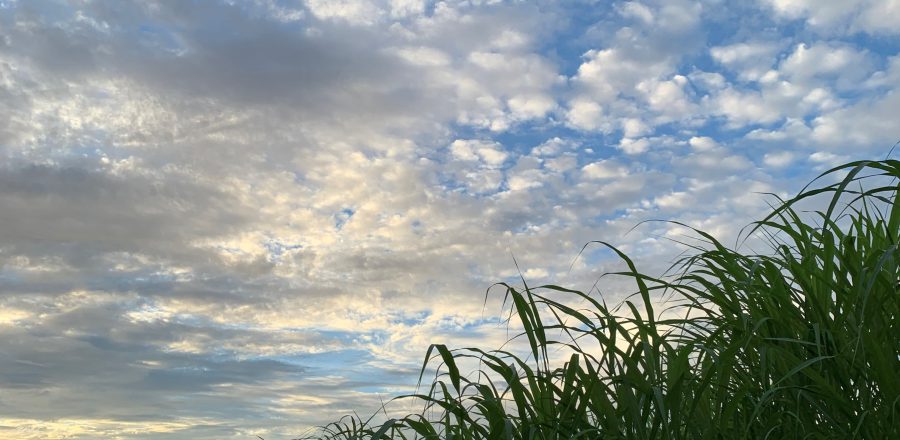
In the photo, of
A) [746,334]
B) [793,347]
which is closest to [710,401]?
[793,347]

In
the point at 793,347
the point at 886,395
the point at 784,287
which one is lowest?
the point at 886,395

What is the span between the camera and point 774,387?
7.96 ft

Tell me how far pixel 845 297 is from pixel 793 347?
0.23 meters

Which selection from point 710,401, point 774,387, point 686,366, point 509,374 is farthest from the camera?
point 710,401

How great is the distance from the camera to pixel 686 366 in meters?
2.61

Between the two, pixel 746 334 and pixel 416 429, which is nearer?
pixel 746 334

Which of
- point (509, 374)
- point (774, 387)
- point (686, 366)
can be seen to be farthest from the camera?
point (509, 374)

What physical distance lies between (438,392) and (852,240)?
4.99ft

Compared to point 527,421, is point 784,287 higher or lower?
higher

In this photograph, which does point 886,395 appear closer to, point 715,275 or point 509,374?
point 715,275

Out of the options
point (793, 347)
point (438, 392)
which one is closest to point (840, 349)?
point (793, 347)

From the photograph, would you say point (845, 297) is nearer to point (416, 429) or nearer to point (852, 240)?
point (852, 240)

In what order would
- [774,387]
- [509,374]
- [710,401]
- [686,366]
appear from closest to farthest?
[774,387] < [686,366] < [509,374] < [710,401]

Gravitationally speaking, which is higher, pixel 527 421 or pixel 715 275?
pixel 715 275
